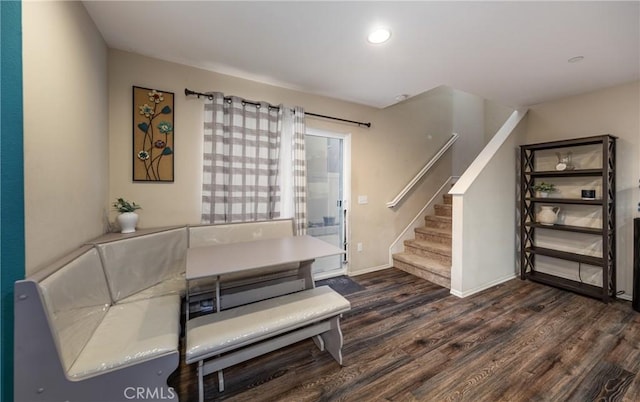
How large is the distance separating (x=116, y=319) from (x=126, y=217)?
0.89 meters

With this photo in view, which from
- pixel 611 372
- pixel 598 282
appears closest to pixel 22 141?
pixel 611 372

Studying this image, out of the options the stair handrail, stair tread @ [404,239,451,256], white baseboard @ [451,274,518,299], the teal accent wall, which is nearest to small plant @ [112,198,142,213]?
the teal accent wall

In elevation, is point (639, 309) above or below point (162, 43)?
below

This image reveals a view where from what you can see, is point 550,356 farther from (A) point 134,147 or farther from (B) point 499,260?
(A) point 134,147

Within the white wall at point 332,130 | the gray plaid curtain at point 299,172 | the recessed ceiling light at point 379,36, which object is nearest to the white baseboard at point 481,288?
the white wall at point 332,130

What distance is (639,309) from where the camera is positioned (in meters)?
2.43

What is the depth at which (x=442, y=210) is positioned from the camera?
13.8 feet

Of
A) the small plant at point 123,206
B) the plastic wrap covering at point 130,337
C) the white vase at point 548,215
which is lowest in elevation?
the plastic wrap covering at point 130,337

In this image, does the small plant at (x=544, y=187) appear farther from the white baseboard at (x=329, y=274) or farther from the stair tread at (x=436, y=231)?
the white baseboard at (x=329, y=274)

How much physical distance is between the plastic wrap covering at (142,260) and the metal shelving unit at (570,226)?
13.6ft

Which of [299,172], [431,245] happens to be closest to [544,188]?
[431,245]

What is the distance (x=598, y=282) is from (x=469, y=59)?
3039 millimetres

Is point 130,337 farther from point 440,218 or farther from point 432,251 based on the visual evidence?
point 440,218

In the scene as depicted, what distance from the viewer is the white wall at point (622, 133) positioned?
2652mm
